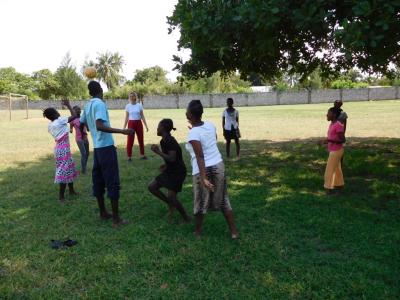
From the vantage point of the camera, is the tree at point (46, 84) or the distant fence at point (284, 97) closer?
the distant fence at point (284, 97)

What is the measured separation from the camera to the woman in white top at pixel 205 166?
4750 mm

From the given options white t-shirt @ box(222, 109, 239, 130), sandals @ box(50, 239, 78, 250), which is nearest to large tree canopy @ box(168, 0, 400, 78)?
white t-shirt @ box(222, 109, 239, 130)

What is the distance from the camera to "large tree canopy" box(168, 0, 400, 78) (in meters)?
5.53

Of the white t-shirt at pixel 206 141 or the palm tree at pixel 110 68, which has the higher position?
the palm tree at pixel 110 68

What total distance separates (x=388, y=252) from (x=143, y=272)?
268 centimetres

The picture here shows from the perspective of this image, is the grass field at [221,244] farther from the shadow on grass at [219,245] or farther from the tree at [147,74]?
the tree at [147,74]

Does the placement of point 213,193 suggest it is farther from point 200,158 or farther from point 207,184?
point 200,158

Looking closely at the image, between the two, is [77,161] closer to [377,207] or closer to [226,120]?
[226,120]

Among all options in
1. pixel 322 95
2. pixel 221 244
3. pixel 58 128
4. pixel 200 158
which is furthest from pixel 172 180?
pixel 322 95

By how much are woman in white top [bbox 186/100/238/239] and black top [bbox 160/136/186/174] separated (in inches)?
25.0

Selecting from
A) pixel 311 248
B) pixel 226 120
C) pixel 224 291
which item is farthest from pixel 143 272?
pixel 226 120

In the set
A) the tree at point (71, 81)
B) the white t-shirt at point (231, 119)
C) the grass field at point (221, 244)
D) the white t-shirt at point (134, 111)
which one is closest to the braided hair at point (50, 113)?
the grass field at point (221, 244)

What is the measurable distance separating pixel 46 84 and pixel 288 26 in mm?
69240

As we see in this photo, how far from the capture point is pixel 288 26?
740 centimetres
